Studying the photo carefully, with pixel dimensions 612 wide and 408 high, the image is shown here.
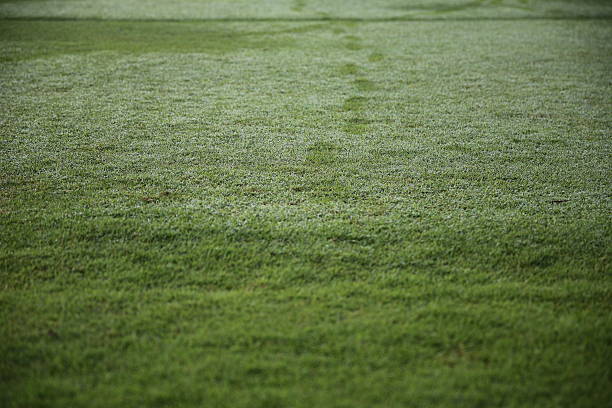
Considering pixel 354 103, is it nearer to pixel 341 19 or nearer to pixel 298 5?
pixel 341 19

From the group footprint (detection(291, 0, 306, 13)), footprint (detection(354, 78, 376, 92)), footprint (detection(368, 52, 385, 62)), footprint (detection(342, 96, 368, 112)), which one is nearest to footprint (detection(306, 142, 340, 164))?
footprint (detection(342, 96, 368, 112))

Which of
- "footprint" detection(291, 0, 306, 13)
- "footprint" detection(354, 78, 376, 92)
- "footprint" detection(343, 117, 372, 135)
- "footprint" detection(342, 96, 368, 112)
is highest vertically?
"footprint" detection(291, 0, 306, 13)

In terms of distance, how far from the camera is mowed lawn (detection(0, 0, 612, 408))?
1.30m

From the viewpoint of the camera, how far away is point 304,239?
1900mm

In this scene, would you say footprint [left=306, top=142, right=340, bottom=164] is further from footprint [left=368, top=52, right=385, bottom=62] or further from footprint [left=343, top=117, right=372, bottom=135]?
footprint [left=368, top=52, right=385, bottom=62]

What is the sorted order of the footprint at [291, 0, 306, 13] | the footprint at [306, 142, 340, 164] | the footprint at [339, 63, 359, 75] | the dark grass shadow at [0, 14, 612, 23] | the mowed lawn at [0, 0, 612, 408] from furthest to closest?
the footprint at [291, 0, 306, 13], the dark grass shadow at [0, 14, 612, 23], the footprint at [339, 63, 359, 75], the footprint at [306, 142, 340, 164], the mowed lawn at [0, 0, 612, 408]

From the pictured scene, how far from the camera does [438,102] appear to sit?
12.0 ft

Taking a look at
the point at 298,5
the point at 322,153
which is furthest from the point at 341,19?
the point at 322,153

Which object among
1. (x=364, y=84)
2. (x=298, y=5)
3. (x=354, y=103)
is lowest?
(x=354, y=103)

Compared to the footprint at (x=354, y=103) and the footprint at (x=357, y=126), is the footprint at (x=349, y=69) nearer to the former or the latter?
the footprint at (x=354, y=103)

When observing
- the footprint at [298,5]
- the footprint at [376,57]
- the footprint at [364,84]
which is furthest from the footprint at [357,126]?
the footprint at [298,5]

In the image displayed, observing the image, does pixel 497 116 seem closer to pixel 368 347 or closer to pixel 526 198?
pixel 526 198

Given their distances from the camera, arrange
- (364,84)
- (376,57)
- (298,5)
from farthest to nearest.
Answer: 1. (298,5)
2. (376,57)
3. (364,84)

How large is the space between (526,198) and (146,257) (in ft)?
5.73
